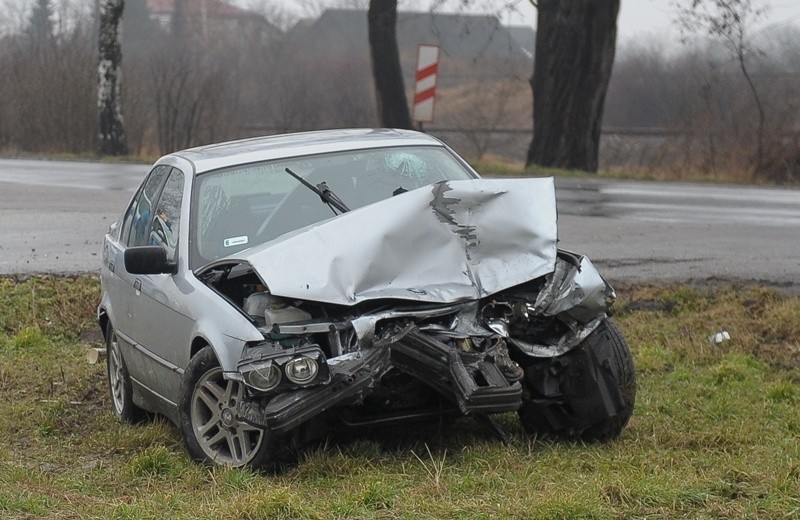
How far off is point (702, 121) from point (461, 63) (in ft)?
133

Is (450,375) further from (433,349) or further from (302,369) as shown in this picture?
(302,369)

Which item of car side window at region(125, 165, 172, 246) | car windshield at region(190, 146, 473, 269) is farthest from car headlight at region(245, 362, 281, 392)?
car side window at region(125, 165, 172, 246)

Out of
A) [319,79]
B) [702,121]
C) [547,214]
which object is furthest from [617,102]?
[547,214]

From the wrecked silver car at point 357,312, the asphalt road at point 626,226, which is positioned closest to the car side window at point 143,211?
the wrecked silver car at point 357,312

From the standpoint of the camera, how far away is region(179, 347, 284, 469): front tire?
544cm

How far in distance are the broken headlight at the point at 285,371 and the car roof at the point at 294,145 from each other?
186 centimetres

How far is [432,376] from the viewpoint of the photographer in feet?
17.4

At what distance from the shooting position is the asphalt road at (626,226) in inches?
438

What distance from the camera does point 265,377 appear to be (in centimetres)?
519

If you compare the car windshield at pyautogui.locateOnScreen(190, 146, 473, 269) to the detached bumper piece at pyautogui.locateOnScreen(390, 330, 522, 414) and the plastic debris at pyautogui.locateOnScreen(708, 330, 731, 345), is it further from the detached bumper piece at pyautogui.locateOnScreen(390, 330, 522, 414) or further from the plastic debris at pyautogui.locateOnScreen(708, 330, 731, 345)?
the plastic debris at pyautogui.locateOnScreen(708, 330, 731, 345)

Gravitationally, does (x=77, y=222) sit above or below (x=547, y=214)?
below

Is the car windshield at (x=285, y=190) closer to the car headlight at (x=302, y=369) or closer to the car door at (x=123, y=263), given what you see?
the car door at (x=123, y=263)

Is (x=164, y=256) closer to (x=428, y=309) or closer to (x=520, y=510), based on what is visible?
(x=428, y=309)

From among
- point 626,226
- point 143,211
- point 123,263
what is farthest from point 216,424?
point 626,226
